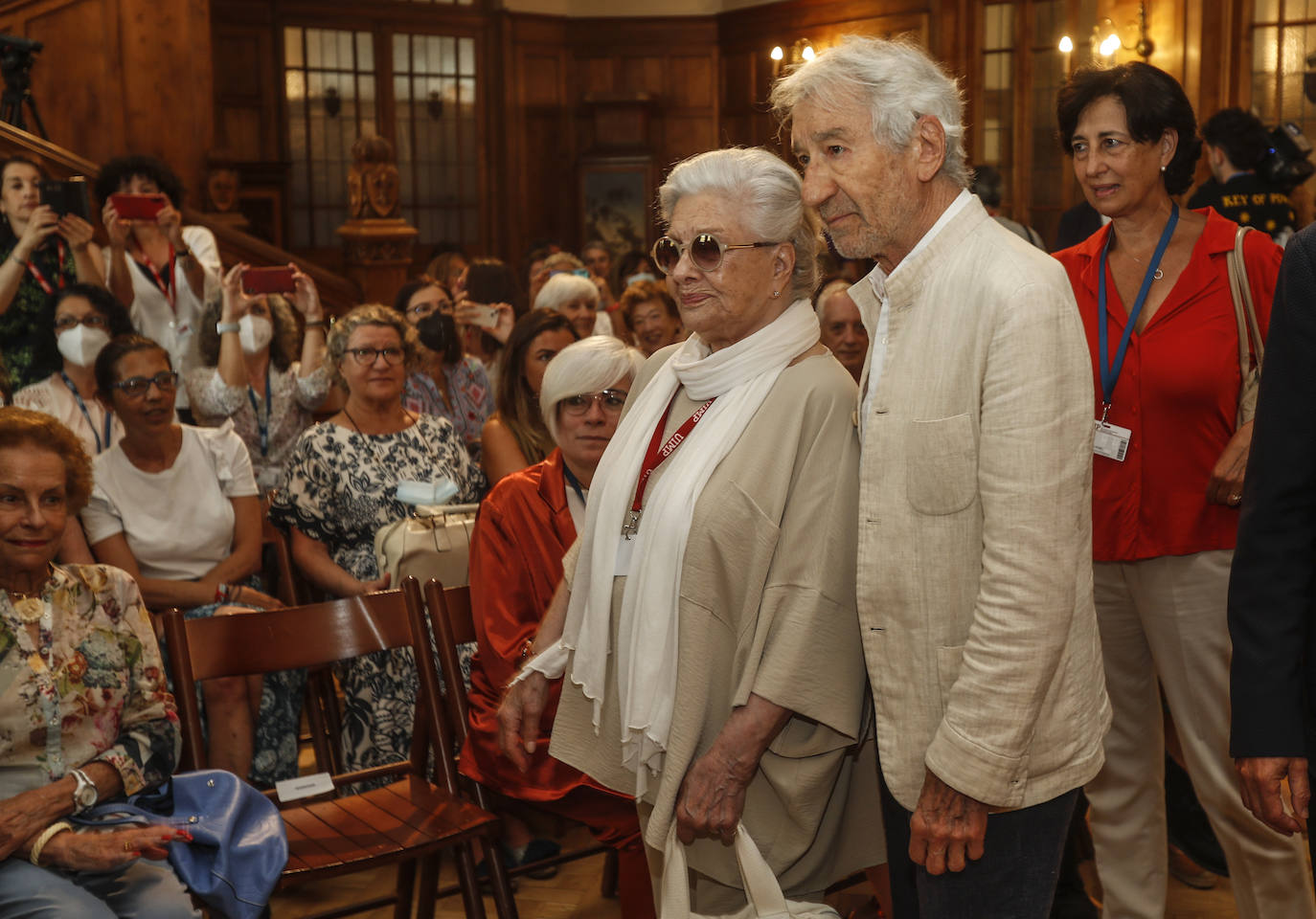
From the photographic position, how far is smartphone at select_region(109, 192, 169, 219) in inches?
197

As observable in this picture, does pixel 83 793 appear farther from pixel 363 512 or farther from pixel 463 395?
pixel 463 395

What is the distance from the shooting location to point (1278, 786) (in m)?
1.48

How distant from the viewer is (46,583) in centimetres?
252

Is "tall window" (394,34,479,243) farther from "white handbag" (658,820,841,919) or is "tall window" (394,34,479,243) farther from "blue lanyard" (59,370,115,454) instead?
"white handbag" (658,820,841,919)

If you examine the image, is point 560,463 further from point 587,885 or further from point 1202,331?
point 1202,331

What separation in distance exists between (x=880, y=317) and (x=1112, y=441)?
0.97m

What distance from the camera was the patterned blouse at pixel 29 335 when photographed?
4.43 meters

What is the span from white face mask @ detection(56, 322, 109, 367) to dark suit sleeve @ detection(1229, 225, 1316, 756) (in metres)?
3.61

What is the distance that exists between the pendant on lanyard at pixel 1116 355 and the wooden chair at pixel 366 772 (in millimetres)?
1482

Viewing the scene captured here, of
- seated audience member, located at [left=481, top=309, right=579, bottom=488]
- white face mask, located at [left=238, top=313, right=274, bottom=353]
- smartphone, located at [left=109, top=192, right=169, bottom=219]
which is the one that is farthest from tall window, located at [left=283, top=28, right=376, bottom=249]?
seated audience member, located at [left=481, top=309, right=579, bottom=488]

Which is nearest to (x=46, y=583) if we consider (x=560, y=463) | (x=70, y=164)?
(x=560, y=463)

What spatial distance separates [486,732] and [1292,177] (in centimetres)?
351

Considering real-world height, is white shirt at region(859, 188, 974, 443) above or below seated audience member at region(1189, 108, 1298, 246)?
below

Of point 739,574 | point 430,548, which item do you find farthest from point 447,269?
point 739,574
